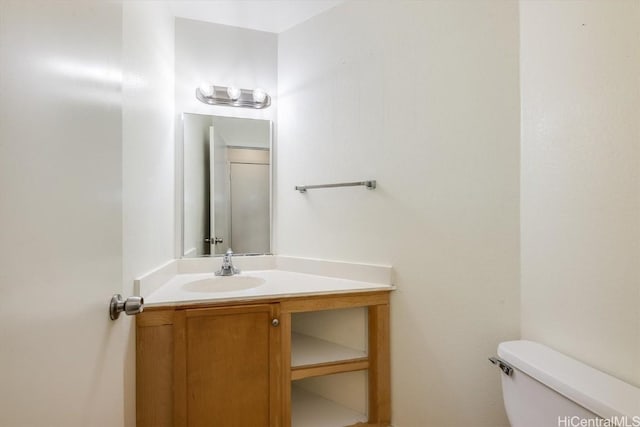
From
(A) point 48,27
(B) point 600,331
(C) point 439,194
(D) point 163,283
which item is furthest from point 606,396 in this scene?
(D) point 163,283

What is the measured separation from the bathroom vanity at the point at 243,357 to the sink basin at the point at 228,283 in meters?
0.12

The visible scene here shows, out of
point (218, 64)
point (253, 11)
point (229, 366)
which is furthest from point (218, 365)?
point (253, 11)

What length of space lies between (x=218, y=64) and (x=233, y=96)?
250mm

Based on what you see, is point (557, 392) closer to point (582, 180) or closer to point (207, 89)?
Result: point (582, 180)

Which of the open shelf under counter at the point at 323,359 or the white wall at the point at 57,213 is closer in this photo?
the white wall at the point at 57,213

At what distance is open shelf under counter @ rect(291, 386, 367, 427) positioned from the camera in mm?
1492

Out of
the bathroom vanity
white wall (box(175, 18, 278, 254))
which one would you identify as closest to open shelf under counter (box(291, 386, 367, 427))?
the bathroom vanity

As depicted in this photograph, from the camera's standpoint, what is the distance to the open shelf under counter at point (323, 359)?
4.65 ft

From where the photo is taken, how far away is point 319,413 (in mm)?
1572

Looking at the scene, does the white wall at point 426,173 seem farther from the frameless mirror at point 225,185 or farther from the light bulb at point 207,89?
the light bulb at point 207,89

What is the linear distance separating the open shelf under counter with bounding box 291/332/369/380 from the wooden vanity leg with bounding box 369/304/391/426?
0.20ft

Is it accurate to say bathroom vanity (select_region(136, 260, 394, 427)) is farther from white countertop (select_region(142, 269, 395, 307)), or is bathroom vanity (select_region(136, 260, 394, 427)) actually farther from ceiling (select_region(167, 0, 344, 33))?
ceiling (select_region(167, 0, 344, 33))

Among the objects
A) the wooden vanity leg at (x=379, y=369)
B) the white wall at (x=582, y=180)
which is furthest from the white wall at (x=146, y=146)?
the white wall at (x=582, y=180)

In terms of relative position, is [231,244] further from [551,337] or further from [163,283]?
[551,337]
